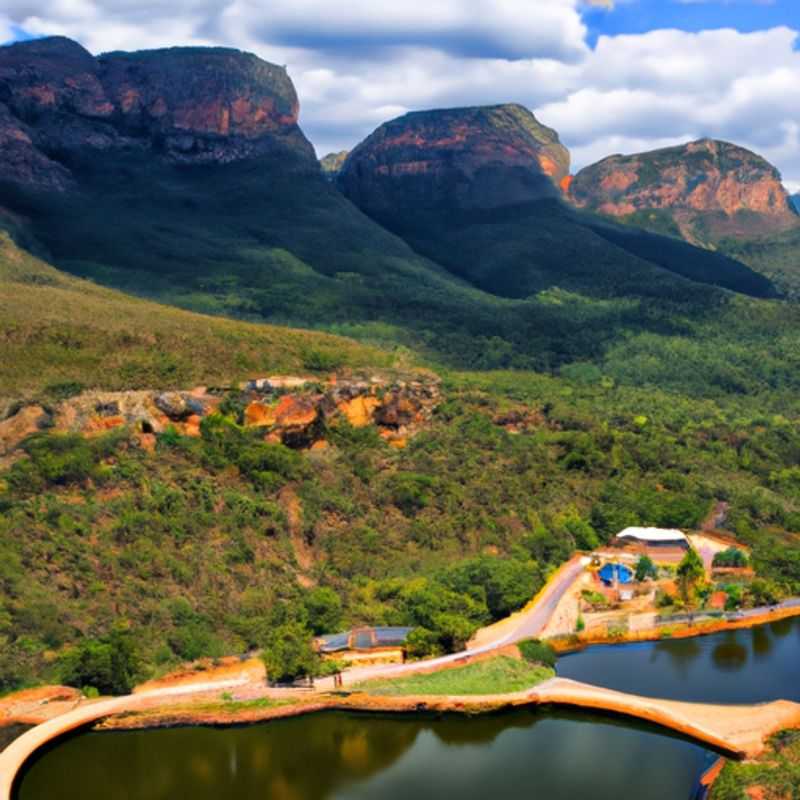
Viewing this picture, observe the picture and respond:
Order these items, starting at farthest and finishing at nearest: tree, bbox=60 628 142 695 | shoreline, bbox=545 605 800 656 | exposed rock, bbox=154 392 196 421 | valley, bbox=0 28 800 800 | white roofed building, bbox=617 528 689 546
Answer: white roofed building, bbox=617 528 689 546 < exposed rock, bbox=154 392 196 421 < shoreline, bbox=545 605 800 656 < tree, bbox=60 628 142 695 < valley, bbox=0 28 800 800

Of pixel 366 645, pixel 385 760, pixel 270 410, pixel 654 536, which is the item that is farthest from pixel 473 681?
pixel 270 410

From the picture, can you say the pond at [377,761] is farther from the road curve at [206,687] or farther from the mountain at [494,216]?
the mountain at [494,216]

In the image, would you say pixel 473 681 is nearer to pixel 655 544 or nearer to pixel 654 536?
pixel 655 544

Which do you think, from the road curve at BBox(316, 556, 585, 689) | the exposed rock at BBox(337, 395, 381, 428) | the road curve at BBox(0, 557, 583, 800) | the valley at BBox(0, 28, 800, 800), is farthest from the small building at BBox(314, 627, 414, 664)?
the exposed rock at BBox(337, 395, 381, 428)

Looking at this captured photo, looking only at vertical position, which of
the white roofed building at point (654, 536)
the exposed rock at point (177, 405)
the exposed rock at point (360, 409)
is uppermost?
the exposed rock at point (177, 405)

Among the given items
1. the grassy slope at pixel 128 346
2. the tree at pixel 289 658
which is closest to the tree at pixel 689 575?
the tree at pixel 289 658

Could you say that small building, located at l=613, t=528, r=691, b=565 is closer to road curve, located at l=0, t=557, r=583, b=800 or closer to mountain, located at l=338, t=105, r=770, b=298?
road curve, located at l=0, t=557, r=583, b=800
